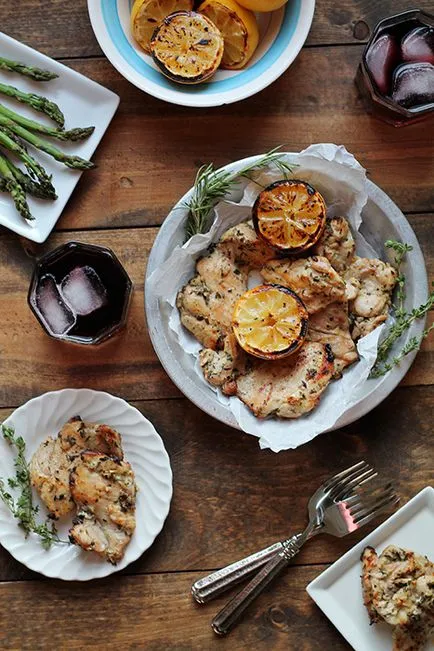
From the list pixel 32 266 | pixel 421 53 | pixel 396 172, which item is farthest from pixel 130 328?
pixel 421 53

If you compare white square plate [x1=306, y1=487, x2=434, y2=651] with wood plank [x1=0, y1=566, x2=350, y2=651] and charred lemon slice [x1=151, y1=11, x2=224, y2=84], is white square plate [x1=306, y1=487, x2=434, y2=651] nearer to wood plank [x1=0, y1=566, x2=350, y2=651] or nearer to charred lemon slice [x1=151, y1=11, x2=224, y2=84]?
wood plank [x1=0, y1=566, x2=350, y2=651]

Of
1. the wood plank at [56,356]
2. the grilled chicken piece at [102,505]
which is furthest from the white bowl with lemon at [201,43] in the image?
the grilled chicken piece at [102,505]

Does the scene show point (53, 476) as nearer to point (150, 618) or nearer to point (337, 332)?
point (150, 618)

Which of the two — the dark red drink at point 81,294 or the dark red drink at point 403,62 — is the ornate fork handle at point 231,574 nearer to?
the dark red drink at point 81,294

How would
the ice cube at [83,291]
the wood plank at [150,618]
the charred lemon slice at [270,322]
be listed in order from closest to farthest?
the charred lemon slice at [270,322] < the ice cube at [83,291] < the wood plank at [150,618]

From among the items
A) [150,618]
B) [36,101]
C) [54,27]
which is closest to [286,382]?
[150,618]

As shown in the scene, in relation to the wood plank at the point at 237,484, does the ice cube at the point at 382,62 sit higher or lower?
higher

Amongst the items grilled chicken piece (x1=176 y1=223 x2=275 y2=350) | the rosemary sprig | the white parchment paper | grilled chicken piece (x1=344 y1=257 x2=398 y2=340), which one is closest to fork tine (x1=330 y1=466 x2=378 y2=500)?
the white parchment paper

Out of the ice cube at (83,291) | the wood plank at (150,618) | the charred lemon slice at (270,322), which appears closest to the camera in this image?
the charred lemon slice at (270,322)
